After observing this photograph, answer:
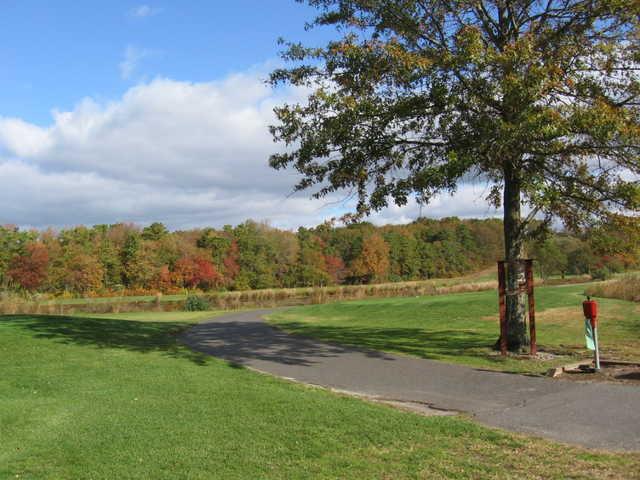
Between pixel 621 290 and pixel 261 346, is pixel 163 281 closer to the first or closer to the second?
pixel 621 290

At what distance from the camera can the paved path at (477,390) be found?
684 cm

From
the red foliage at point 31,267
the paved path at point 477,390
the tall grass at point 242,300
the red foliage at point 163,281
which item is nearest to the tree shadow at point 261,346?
the paved path at point 477,390

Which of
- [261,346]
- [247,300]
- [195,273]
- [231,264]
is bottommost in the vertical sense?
[247,300]

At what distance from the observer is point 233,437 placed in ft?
21.5

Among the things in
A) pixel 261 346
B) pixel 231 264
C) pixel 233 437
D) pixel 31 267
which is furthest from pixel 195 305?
pixel 231 264

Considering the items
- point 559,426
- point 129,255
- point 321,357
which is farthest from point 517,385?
point 129,255

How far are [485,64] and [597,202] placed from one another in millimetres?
3935

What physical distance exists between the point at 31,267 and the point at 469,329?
197 ft

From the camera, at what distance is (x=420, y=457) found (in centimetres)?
569

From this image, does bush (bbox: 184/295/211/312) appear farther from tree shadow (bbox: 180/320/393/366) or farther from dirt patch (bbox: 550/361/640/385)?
dirt patch (bbox: 550/361/640/385)

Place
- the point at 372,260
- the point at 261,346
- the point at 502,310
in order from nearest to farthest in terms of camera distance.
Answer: the point at 502,310 → the point at 261,346 → the point at 372,260

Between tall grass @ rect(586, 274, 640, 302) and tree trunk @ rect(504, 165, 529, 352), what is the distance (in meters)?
14.6

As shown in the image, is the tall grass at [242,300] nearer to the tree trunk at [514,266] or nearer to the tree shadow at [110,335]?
the tree shadow at [110,335]

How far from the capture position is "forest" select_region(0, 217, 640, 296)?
6788cm
